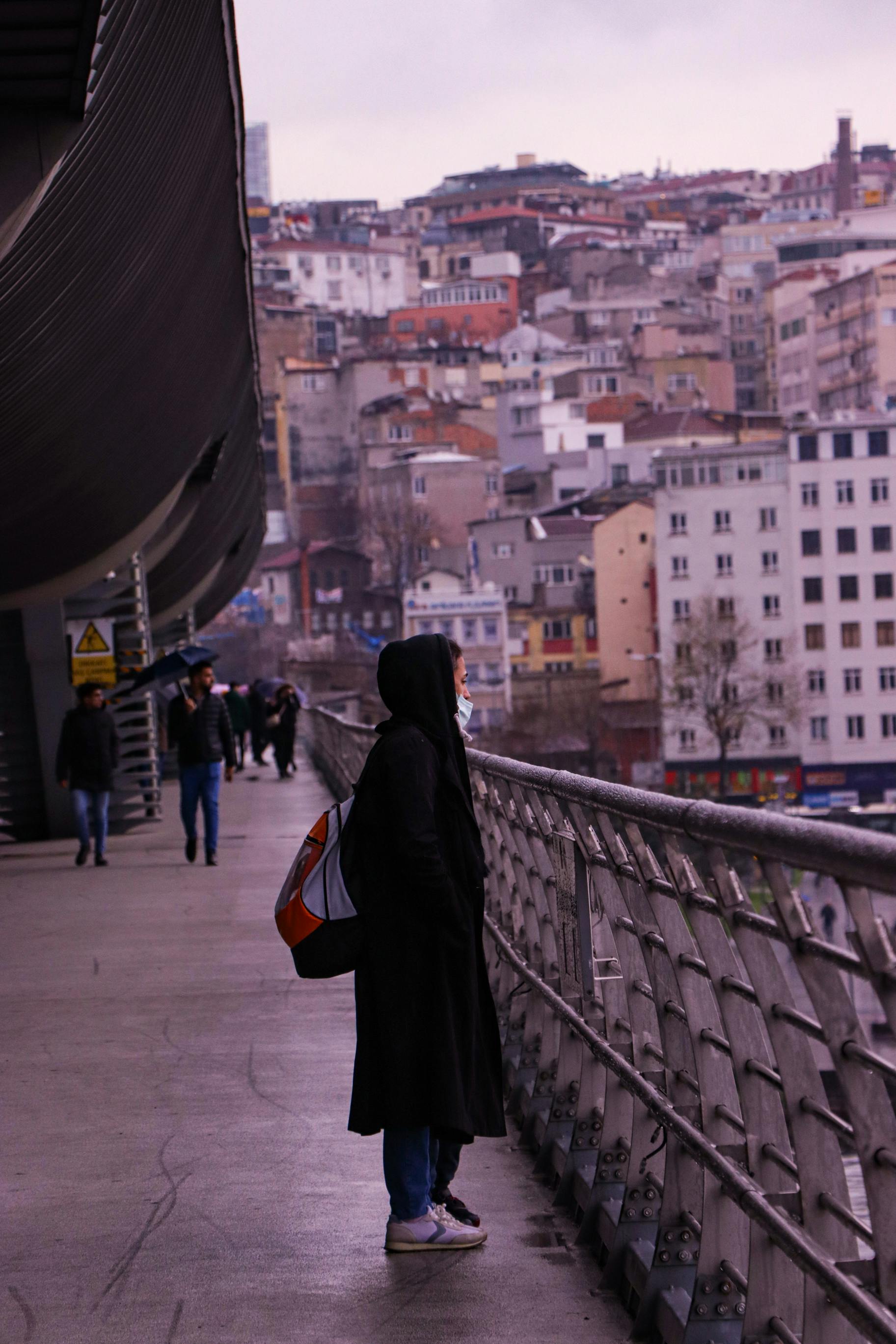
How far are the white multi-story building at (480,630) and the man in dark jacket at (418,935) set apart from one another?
96.1 metres

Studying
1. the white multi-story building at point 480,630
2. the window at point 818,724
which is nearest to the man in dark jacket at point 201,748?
the window at point 818,724

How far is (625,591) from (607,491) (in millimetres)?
13651

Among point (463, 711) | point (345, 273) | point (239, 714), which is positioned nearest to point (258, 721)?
point (239, 714)

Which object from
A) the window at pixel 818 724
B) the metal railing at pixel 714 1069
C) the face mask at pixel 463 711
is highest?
the face mask at pixel 463 711

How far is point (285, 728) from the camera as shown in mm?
38562

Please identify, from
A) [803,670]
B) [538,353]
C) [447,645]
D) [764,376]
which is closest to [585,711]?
[803,670]

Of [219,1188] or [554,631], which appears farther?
[554,631]

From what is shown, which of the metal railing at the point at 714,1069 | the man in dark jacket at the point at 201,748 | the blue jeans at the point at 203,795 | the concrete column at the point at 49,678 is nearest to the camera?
the metal railing at the point at 714,1069

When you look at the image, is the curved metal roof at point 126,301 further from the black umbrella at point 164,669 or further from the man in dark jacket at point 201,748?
the man in dark jacket at point 201,748

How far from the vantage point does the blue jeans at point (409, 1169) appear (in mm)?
5262

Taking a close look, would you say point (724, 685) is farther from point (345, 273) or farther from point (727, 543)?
point (345, 273)

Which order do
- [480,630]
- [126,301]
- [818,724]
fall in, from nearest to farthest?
[126,301]
[818,724]
[480,630]

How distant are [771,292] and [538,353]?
18.9 metres

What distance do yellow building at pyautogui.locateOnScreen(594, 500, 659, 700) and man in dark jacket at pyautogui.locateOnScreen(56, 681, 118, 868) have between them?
8243cm
